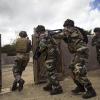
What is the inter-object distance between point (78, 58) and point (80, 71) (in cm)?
40

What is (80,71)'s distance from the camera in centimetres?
874

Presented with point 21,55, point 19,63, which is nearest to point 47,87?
point 19,63

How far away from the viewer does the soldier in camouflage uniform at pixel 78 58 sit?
8633 mm

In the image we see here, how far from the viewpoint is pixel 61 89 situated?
9.49 meters

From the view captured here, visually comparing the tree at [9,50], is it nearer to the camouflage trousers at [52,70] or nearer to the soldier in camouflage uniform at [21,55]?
the soldier in camouflage uniform at [21,55]

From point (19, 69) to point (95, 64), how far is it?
546 cm

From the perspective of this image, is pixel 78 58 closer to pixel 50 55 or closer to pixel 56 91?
pixel 50 55

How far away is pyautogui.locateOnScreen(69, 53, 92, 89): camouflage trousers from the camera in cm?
866

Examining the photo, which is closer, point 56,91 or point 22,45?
point 56,91

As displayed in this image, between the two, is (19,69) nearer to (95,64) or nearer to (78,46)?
(78,46)

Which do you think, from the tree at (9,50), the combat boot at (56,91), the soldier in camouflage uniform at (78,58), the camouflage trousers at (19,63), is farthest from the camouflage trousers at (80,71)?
the tree at (9,50)

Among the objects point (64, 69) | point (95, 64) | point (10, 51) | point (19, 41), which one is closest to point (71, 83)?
point (64, 69)

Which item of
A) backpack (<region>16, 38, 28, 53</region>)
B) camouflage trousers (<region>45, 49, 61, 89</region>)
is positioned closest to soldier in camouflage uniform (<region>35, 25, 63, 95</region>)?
camouflage trousers (<region>45, 49, 61, 89</region>)

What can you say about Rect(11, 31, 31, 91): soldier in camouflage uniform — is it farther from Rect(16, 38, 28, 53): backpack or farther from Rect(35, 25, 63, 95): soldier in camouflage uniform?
Rect(35, 25, 63, 95): soldier in camouflage uniform
